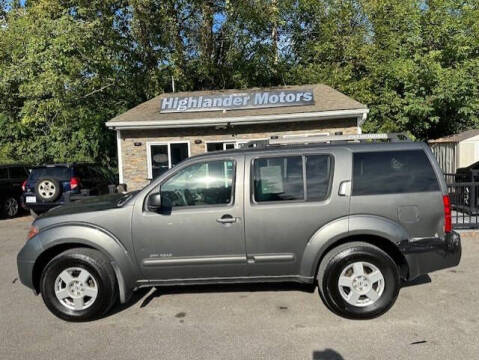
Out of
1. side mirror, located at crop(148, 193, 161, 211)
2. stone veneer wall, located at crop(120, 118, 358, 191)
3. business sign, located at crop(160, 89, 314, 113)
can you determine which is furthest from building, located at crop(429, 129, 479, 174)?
side mirror, located at crop(148, 193, 161, 211)

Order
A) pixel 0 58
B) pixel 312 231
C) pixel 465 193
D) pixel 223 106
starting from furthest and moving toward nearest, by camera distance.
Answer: pixel 0 58, pixel 223 106, pixel 465 193, pixel 312 231

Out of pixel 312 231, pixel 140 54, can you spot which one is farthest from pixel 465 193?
pixel 140 54

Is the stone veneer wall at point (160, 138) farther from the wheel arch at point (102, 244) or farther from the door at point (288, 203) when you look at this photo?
the wheel arch at point (102, 244)

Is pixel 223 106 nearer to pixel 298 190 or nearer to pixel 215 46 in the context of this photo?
pixel 215 46

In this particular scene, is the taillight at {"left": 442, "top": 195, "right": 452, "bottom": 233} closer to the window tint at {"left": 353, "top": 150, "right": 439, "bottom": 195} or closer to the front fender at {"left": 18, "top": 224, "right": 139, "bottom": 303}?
the window tint at {"left": 353, "top": 150, "right": 439, "bottom": 195}

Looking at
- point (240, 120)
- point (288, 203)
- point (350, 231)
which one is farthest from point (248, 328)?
point (240, 120)

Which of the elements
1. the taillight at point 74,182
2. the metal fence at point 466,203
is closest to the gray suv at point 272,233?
the metal fence at point 466,203

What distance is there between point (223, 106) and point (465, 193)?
26.9ft

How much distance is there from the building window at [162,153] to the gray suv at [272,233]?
9431 millimetres

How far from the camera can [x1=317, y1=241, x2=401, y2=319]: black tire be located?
4137 millimetres

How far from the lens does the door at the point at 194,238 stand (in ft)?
13.8

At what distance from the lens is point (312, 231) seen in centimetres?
419

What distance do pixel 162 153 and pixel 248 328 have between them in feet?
34.2

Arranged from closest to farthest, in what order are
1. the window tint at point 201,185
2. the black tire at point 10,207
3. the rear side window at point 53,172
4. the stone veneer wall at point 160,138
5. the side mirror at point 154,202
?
the side mirror at point 154,202 → the window tint at point 201,185 → the rear side window at point 53,172 → the black tire at point 10,207 → the stone veneer wall at point 160,138
